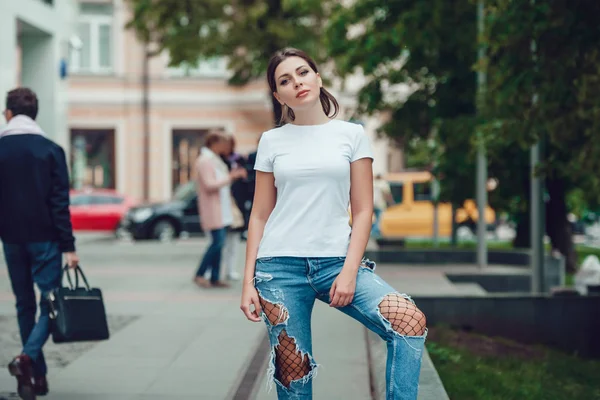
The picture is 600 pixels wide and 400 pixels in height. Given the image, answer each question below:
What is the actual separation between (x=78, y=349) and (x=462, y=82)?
9118 millimetres

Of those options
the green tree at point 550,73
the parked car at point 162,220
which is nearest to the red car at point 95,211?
the parked car at point 162,220

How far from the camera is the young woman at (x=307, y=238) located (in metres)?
3.84

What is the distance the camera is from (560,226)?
1697 centimetres

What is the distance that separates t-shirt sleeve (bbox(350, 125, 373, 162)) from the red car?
83.1 feet

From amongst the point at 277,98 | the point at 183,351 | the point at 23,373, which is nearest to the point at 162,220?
the point at 183,351

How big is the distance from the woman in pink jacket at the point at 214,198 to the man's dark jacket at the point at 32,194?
592 centimetres

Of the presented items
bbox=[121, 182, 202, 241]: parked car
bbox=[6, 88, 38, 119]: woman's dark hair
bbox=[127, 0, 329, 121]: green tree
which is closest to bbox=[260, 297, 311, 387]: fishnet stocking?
bbox=[6, 88, 38, 119]: woman's dark hair

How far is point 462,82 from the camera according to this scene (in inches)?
611

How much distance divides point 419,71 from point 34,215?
1023cm

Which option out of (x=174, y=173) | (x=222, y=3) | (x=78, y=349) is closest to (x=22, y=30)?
(x=222, y=3)

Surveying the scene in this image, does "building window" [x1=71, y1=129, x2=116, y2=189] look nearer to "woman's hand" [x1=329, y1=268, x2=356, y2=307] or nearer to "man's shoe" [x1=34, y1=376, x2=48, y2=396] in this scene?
"man's shoe" [x1=34, y1=376, x2=48, y2=396]

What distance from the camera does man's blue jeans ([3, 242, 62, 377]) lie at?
5.94 metres

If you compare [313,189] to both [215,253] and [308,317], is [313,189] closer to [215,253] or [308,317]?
[308,317]

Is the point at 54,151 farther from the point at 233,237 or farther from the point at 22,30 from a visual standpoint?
the point at 22,30
